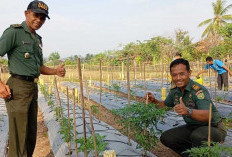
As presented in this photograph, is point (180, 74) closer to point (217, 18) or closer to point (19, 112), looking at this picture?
point (19, 112)

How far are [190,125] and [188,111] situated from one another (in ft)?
2.34

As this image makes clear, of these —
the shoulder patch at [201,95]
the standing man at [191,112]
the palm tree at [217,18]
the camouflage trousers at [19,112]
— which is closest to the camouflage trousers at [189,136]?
the standing man at [191,112]

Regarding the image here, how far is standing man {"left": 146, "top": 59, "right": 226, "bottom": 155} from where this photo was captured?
2229mm

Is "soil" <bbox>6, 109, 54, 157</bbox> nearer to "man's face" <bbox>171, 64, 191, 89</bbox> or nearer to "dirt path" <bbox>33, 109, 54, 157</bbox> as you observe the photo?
"dirt path" <bbox>33, 109, 54, 157</bbox>

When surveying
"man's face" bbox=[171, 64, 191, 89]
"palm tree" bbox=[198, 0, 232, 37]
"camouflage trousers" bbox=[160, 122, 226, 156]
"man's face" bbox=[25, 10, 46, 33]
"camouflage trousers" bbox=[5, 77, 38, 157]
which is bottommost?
"camouflage trousers" bbox=[160, 122, 226, 156]

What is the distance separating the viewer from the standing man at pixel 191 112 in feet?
7.31

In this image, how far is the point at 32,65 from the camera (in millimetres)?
2189

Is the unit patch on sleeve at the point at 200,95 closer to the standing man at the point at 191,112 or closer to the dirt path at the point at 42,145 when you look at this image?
the standing man at the point at 191,112

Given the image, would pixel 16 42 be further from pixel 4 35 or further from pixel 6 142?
pixel 6 142

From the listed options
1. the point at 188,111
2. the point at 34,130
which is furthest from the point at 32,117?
the point at 188,111

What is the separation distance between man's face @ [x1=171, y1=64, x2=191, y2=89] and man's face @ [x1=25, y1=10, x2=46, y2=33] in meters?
1.40

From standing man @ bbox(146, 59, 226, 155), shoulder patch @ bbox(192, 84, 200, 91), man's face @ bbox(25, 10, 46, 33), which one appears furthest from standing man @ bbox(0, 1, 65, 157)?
shoulder patch @ bbox(192, 84, 200, 91)

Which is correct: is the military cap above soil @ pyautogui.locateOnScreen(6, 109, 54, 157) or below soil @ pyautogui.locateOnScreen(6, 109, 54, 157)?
above

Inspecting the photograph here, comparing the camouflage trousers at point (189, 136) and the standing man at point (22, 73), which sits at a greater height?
the standing man at point (22, 73)
